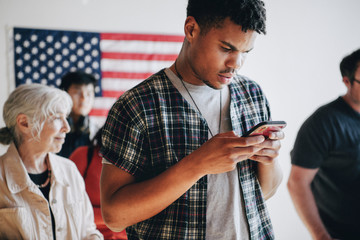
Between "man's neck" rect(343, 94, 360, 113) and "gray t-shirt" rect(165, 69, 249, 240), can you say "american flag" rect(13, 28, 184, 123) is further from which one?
"gray t-shirt" rect(165, 69, 249, 240)

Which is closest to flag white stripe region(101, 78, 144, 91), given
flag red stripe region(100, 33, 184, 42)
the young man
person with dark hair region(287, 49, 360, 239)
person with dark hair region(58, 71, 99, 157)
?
person with dark hair region(58, 71, 99, 157)

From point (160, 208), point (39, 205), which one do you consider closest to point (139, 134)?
point (160, 208)

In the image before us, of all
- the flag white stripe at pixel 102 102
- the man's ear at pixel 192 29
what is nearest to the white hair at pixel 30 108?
the man's ear at pixel 192 29

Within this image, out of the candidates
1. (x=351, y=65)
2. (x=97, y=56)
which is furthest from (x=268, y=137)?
(x=97, y=56)

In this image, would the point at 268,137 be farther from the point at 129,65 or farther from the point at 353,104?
the point at 129,65

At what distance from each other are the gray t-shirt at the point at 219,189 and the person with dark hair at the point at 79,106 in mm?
2110

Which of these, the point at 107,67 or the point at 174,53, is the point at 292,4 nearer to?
the point at 174,53

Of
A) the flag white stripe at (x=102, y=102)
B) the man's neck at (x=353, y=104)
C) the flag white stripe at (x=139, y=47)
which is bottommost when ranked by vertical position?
the flag white stripe at (x=102, y=102)

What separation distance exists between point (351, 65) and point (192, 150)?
4.50 feet

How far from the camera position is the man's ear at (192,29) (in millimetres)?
975

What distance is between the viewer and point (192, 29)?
99cm

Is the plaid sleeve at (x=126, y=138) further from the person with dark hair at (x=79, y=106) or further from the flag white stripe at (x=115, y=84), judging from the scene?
the flag white stripe at (x=115, y=84)

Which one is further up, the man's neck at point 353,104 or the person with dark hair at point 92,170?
the man's neck at point 353,104

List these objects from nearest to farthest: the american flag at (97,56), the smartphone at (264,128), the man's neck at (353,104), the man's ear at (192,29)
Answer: the smartphone at (264,128) < the man's ear at (192,29) < the man's neck at (353,104) < the american flag at (97,56)
